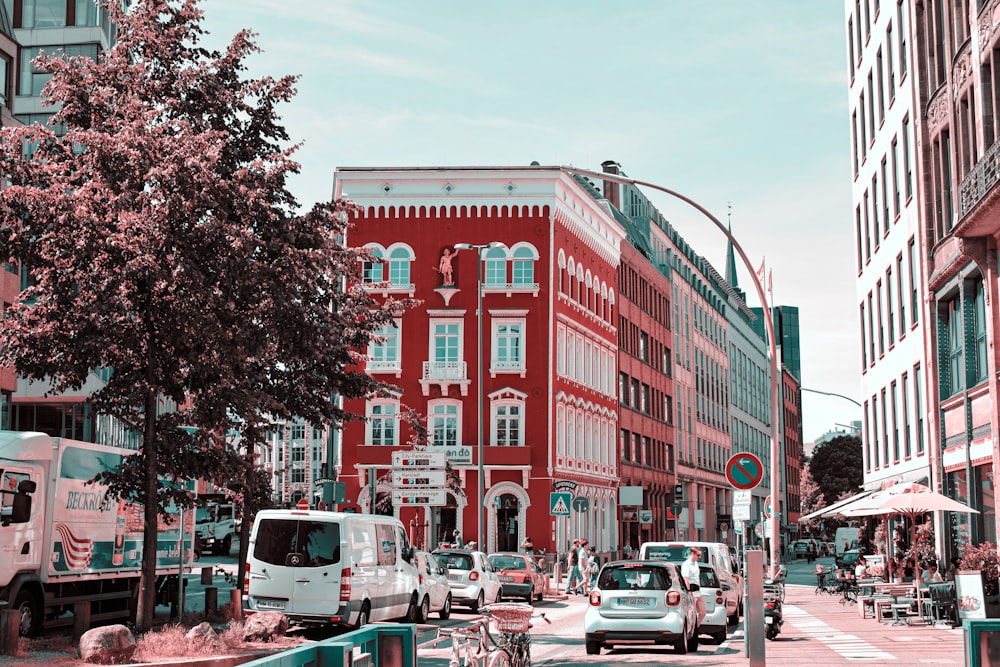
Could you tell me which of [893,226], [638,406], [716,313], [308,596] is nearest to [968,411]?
[893,226]

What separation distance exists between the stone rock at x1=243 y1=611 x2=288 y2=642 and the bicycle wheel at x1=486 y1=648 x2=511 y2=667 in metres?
7.52

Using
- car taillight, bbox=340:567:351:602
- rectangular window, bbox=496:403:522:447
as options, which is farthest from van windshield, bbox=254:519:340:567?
rectangular window, bbox=496:403:522:447

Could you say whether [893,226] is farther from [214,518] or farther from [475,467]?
[214,518]

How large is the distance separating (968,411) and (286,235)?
17789mm

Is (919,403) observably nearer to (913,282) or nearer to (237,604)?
(913,282)

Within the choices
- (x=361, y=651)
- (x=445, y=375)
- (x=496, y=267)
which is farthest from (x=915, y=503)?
(x=496, y=267)

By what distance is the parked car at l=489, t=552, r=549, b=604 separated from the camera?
37.0 metres

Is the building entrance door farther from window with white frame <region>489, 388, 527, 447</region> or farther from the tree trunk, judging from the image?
the tree trunk

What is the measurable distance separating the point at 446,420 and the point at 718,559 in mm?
32739

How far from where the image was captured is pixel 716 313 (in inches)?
4289

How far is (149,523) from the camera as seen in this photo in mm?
22125

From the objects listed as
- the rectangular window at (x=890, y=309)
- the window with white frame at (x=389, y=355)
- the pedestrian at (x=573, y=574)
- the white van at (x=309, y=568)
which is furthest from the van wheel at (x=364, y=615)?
the window with white frame at (x=389, y=355)

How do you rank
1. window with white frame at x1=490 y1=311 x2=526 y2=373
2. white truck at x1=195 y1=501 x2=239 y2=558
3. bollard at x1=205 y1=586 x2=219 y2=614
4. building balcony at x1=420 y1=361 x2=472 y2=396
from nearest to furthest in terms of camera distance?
1. bollard at x1=205 y1=586 x2=219 y2=614
2. building balcony at x1=420 y1=361 x2=472 y2=396
3. window with white frame at x1=490 y1=311 x2=526 y2=373
4. white truck at x1=195 y1=501 x2=239 y2=558

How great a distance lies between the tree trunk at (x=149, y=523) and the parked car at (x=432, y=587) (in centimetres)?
665
